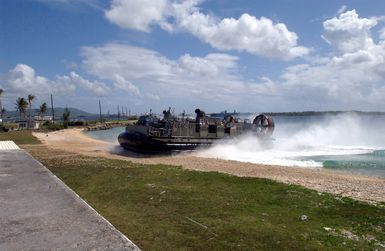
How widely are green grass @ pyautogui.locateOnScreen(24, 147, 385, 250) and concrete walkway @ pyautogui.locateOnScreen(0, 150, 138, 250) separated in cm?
82

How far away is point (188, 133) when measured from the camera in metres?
26.2

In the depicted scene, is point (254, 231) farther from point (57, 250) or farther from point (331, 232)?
point (57, 250)

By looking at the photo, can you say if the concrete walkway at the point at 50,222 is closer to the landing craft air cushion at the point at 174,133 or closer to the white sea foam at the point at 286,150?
the landing craft air cushion at the point at 174,133

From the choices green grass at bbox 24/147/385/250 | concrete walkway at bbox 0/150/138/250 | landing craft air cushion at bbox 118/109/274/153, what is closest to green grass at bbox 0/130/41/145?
landing craft air cushion at bbox 118/109/274/153

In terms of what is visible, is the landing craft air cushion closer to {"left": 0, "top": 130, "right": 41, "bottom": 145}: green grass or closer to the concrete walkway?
{"left": 0, "top": 130, "right": 41, "bottom": 145}: green grass

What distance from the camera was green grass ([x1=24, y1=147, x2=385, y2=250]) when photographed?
608 cm

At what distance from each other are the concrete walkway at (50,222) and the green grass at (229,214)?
0.82m

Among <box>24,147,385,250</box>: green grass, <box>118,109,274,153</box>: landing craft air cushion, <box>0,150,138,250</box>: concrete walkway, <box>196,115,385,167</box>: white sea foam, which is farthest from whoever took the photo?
<box>118,109,274,153</box>: landing craft air cushion

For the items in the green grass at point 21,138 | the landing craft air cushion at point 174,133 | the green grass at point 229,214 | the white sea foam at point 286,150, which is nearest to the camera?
the green grass at point 229,214

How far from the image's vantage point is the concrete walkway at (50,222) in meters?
4.80

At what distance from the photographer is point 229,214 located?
24.8ft

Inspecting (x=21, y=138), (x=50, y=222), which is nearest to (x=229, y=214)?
(x=50, y=222)

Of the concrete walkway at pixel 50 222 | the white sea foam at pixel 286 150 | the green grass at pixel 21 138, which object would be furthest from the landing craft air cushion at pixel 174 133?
the concrete walkway at pixel 50 222

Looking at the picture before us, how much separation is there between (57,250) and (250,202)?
496cm
